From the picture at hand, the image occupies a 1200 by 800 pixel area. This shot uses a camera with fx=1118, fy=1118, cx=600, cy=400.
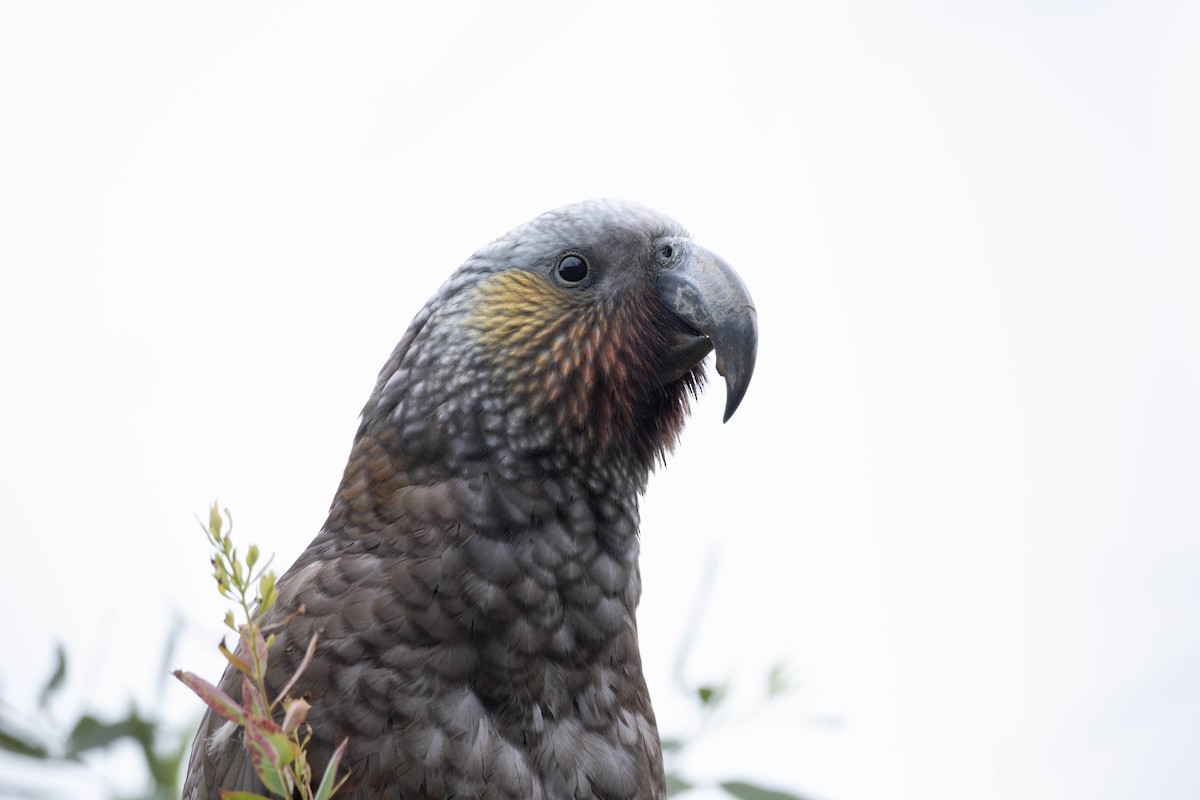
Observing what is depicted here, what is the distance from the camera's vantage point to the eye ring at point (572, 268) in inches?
72.4

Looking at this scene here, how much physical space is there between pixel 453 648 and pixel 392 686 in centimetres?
10

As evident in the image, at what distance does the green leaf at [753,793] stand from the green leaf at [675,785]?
7 centimetres

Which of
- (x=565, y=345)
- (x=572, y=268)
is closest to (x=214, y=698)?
(x=565, y=345)

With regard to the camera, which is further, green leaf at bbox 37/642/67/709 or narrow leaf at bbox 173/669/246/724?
green leaf at bbox 37/642/67/709

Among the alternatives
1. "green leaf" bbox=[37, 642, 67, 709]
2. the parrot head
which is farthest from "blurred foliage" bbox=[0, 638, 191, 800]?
the parrot head

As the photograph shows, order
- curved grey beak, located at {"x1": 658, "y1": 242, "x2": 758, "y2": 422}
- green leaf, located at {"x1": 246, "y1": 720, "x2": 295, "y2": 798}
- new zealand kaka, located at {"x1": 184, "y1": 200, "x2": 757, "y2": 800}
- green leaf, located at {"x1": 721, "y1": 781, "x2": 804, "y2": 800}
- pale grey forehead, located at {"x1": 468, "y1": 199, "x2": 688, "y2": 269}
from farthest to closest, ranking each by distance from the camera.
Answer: green leaf, located at {"x1": 721, "y1": 781, "x2": 804, "y2": 800} → pale grey forehead, located at {"x1": 468, "y1": 199, "x2": 688, "y2": 269} → curved grey beak, located at {"x1": 658, "y1": 242, "x2": 758, "y2": 422} → new zealand kaka, located at {"x1": 184, "y1": 200, "x2": 757, "y2": 800} → green leaf, located at {"x1": 246, "y1": 720, "x2": 295, "y2": 798}

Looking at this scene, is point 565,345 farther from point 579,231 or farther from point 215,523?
point 215,523

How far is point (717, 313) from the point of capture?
1736 mm

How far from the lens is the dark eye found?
72.4 inches

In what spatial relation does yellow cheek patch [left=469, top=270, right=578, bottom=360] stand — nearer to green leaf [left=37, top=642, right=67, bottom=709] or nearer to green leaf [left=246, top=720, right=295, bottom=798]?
green leaf [left=37, top=642, right=67, bottom=709]

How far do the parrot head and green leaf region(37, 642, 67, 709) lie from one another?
67cm

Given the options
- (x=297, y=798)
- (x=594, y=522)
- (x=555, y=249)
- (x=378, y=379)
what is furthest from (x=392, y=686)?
(x=555, y=249)

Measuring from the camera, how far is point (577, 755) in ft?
5.31

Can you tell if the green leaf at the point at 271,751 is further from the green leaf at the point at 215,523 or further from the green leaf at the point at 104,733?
the green leaf at the point at 104,733
